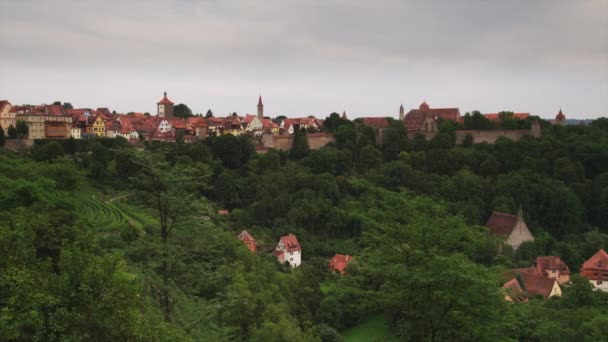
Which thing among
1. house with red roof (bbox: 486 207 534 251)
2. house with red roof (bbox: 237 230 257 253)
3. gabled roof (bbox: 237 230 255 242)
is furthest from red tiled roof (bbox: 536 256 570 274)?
gabled roof (bbox: 237 230 255 242)

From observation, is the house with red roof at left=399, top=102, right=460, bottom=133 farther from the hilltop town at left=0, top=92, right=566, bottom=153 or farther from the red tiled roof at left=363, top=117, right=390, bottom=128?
the red tiled roof at left=363, top=117, right=390, bottom=128

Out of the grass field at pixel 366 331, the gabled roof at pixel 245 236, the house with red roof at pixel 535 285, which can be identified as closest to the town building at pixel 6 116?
the gabled roof at pixel 245 236

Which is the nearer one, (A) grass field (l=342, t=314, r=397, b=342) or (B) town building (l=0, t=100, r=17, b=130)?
(A) grass field (l=342, t=314, r=397, b=342)

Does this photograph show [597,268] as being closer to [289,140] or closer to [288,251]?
[288,251]

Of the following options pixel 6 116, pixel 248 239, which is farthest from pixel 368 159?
pixel 6 116

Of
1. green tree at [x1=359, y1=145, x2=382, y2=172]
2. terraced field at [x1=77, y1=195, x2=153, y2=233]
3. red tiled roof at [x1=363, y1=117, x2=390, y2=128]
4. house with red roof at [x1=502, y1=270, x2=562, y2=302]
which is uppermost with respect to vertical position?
red tiled roof at [x1=363, y1=117, x2=390, y2=128]

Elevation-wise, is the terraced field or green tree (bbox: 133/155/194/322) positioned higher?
green tree (bbox: 133/155/194/322)

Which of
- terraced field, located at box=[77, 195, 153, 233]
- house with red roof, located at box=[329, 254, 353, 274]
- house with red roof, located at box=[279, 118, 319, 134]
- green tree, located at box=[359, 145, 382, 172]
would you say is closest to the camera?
terraced field, located at box=[77, 195, 153, 233]
